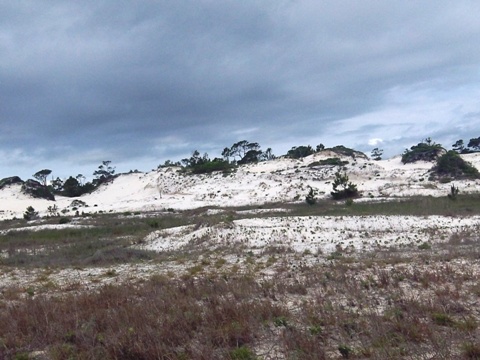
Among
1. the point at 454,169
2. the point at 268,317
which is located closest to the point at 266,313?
the point at 268,317

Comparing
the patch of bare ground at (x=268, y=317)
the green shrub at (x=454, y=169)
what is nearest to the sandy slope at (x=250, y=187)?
the green shrub at (x=454, y=169)

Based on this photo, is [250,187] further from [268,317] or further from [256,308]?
[268,317]

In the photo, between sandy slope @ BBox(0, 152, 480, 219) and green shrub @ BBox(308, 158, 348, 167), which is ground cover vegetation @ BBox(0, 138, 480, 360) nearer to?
sandy slope @ BBox(0, 152, 480, 219)

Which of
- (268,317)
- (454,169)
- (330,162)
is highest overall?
(330,162)

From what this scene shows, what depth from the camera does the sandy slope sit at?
162ft

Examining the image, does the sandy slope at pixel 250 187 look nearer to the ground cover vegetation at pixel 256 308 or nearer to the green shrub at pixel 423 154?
the green shrub at pixel 423 154

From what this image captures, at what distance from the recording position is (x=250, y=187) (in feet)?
188

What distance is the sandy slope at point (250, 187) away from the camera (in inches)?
1945

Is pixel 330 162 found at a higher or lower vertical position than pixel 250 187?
higher

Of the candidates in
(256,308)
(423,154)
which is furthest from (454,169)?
(256,308)

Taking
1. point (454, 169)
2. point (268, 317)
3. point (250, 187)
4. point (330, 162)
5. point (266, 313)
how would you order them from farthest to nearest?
1. point (330, 162)
2. point (250, 187)
3. point (454, 169)
4. point (266, 313)
5. point (268, 317)

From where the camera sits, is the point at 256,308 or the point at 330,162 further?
the point at 330,162

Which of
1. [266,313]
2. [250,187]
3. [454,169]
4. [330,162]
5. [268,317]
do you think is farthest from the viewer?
[330,162]

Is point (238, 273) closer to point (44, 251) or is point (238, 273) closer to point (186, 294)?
point (186, 294)
